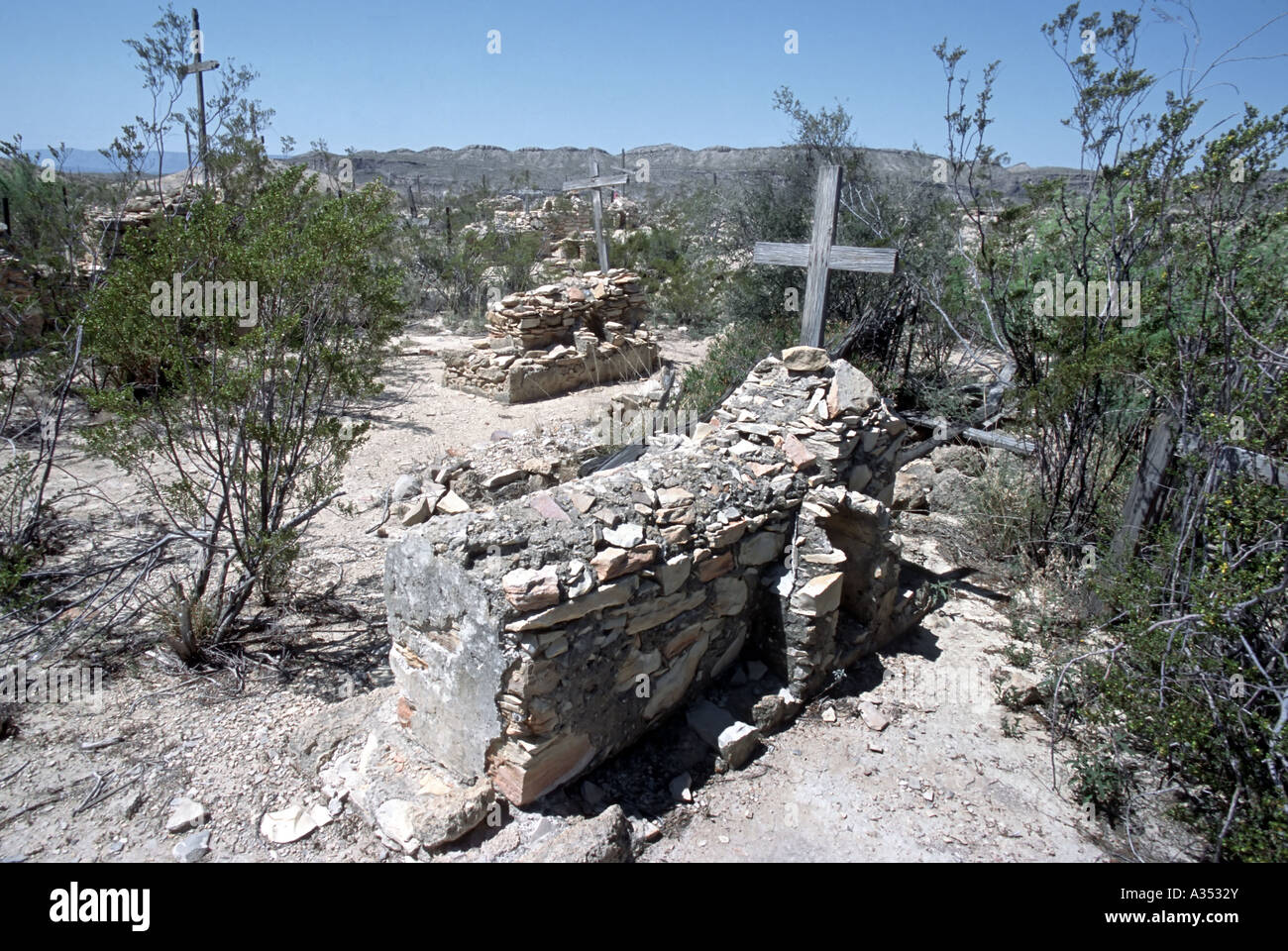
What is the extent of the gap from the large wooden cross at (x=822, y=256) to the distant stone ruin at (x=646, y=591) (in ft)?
4.56

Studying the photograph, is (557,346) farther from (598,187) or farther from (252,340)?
(252,340)

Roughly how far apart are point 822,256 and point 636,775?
13.3 feet

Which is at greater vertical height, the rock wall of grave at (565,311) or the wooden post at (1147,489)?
the rock wall of grave at (565,311)

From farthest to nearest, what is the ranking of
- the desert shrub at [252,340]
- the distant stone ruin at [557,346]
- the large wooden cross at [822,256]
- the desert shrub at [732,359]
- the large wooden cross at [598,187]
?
the large wooden cross at [598,187] < the distant stone ruin at [557,346] < the desert shrub at [732,359] < the large wooden cross at [822,256] < the desert shrub at [252,340]

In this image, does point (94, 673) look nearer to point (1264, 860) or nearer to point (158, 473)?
point (158, 473)

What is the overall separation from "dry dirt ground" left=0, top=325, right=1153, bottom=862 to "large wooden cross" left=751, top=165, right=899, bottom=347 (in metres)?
2.50

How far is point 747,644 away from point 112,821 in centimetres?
291

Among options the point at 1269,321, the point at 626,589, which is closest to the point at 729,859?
the point at 626,589

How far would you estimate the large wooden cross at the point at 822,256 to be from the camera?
213 inches

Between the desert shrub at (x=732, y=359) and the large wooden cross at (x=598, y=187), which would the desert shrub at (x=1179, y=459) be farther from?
the large wooden cross at (x=598, y=187)

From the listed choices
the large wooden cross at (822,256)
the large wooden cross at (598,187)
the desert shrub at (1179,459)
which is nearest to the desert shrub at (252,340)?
the large wooden cross at (822,256)

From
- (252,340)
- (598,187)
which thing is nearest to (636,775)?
(252,340)

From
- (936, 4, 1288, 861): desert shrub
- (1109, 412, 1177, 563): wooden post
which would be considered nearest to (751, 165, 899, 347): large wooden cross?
(936, 4, 1288, 861): desert shrub

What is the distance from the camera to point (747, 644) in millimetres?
3947
